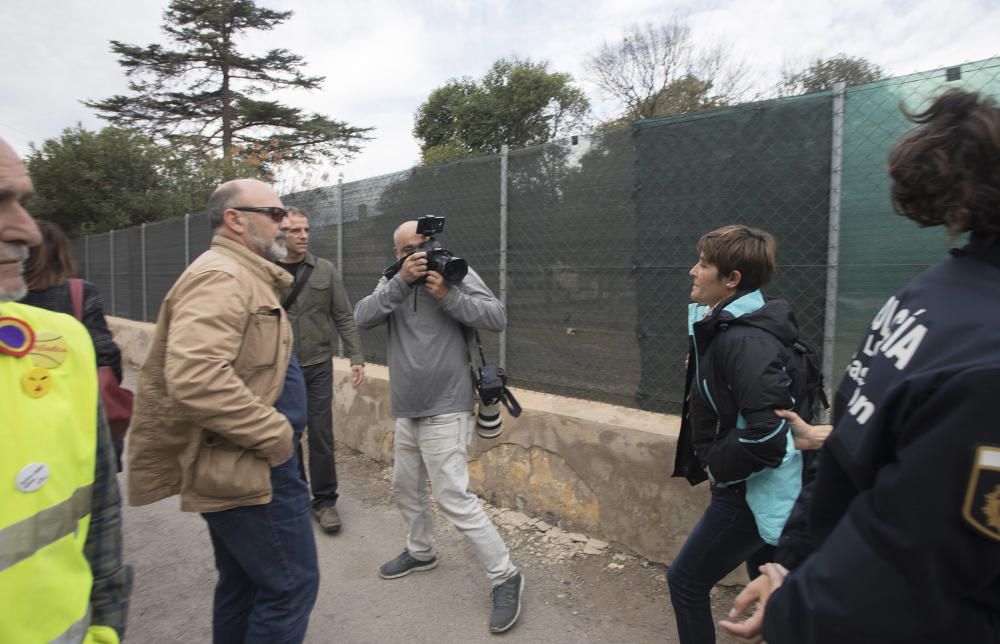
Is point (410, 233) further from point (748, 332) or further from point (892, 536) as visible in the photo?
point (892, 536)

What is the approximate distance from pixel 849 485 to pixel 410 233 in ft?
8.61

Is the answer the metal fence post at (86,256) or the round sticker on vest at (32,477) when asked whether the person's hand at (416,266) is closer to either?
the round sticker on vest at (32,477)

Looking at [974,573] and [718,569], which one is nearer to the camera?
[974,573]

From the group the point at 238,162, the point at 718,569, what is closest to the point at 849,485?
the point at 718,569

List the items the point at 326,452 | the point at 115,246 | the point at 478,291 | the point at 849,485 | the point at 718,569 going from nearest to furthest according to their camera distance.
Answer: the point at 849,485 < the point at 718,569 < the point at 478,291 < the point at 326,452 < the point at 115,246

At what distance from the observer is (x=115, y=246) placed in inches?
463

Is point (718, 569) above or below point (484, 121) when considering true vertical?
below

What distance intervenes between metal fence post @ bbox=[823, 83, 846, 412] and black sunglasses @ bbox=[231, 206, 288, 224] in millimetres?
2606

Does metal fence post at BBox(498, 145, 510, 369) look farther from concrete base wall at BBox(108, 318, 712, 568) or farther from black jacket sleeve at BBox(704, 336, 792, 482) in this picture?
black jacket sleeve at BBox(704, 336, 792, 482)

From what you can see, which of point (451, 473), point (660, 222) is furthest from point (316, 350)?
point (660, 222)

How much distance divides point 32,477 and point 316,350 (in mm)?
3296

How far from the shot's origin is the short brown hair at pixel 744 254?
2.31m

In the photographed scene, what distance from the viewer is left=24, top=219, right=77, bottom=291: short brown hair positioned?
2920 millimetres

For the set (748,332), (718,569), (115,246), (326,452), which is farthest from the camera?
(115,246)
